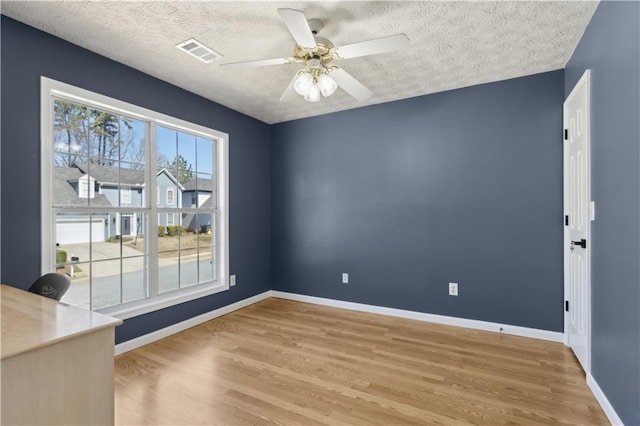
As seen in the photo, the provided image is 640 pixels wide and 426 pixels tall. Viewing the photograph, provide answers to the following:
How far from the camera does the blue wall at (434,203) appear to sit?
2984 millimetres

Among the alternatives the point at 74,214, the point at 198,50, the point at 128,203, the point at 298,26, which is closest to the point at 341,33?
the point at 298,26

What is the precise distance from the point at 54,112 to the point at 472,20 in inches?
126

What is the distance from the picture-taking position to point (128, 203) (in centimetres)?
289

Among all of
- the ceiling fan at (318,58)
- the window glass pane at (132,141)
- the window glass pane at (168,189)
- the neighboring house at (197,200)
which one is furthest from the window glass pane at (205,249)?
the ceiling fan at (318,58)

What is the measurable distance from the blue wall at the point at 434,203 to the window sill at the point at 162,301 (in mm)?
1147

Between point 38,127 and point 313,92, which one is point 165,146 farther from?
point 313,92

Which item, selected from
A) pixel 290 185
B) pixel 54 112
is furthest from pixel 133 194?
pixel 290 185

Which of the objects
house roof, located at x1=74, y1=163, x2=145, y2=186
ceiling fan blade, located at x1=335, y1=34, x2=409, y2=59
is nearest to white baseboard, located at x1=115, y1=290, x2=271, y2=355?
house roof, located at x1=74, y1=163, x2=145, y2=186

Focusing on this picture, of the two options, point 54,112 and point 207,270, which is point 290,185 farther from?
point 54,112

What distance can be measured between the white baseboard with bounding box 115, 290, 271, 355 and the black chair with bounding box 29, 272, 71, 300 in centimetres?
99

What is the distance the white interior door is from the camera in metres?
2.21

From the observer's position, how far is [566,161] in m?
2.80

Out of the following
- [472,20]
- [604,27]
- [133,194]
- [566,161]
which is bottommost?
[133,194]

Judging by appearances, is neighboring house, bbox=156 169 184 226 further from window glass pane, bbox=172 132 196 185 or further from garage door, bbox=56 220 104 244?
garage door, bbox=56 220 104 244
